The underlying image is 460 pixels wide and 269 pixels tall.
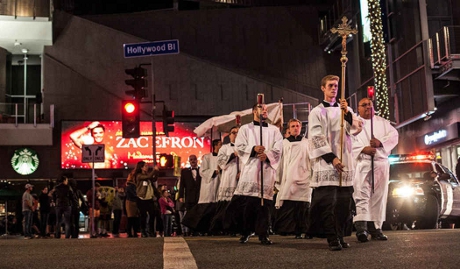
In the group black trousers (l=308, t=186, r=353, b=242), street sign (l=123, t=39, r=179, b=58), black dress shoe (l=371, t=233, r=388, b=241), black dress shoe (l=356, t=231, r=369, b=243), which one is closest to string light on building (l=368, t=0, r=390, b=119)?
street sign (l=123, t=39, r=179, b=58)

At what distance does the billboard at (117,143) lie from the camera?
114ft

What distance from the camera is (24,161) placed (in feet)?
112

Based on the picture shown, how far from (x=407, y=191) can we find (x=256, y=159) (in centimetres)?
729

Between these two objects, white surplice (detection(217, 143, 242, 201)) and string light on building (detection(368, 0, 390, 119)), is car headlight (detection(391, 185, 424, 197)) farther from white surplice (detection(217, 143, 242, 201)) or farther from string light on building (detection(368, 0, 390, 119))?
string light on building (detection(368, 0, 390, 119))

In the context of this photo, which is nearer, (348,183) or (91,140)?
(348,183)

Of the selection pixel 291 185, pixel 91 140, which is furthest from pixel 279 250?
pixel 91 140

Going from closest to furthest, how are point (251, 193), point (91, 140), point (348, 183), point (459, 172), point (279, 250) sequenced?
point (279, 250) < point (348, 183) < point (251, 193) < point (459, 172) < point (91, 140)

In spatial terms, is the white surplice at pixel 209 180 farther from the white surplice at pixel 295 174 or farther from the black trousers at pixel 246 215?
the black trousers at pixel 246 215

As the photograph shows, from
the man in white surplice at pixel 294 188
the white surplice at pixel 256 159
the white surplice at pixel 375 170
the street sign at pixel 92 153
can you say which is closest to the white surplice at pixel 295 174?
the man in white surplice at pixel 294 188

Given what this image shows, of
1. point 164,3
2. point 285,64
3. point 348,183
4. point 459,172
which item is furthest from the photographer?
point 164,3

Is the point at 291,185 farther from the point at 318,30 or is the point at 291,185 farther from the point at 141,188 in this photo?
the point at 318,30

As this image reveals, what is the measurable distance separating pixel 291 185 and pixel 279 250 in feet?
14.4

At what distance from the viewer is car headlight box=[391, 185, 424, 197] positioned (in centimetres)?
1733

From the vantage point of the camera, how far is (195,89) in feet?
119
